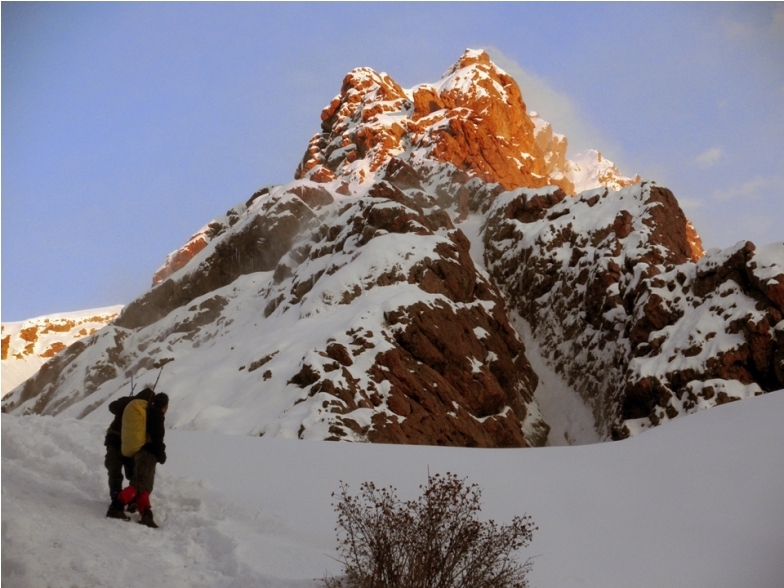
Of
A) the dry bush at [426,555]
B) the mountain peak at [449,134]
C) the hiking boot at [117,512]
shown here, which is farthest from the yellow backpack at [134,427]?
the mountain peak at [449,134]

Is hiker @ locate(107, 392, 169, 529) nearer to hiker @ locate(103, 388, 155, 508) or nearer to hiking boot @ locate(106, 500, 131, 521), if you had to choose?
hiking boot @ locate(106, 500, 131, 521)

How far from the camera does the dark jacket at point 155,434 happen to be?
8.89 m

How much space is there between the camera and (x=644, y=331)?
163 feet

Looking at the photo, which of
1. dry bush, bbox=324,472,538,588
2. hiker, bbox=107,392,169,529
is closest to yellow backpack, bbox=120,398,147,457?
hiker, bbox=107,392,169,529

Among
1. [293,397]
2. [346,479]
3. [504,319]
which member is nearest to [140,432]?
[346,479]

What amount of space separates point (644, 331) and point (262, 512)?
44.0 metres

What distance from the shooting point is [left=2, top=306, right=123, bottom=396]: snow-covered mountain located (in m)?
125

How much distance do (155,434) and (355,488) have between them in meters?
3.22

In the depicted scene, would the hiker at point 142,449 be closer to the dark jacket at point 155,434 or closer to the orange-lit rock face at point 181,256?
the dark jacket at point 155,434

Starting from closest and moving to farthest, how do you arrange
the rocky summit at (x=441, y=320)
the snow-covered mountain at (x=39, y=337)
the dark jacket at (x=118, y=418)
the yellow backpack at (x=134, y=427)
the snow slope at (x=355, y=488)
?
the snow slope at (x=355, y=488)
the yellow backpack at (x=134, y=427)
the dark jacket at (x=118, y=418)
the rocky summit at (x=441, y=320)
the snow-covered mountain at (x=39, y=337)

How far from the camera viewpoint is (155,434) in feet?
29.3

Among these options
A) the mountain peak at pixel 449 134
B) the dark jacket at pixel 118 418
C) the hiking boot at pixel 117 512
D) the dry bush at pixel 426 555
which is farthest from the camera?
the mountain peak at pixel 449 134

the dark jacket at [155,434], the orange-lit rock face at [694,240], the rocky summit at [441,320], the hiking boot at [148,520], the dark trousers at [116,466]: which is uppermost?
the orange-lit rock face at [694,240]

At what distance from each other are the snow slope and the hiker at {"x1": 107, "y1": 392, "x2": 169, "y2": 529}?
29cm
